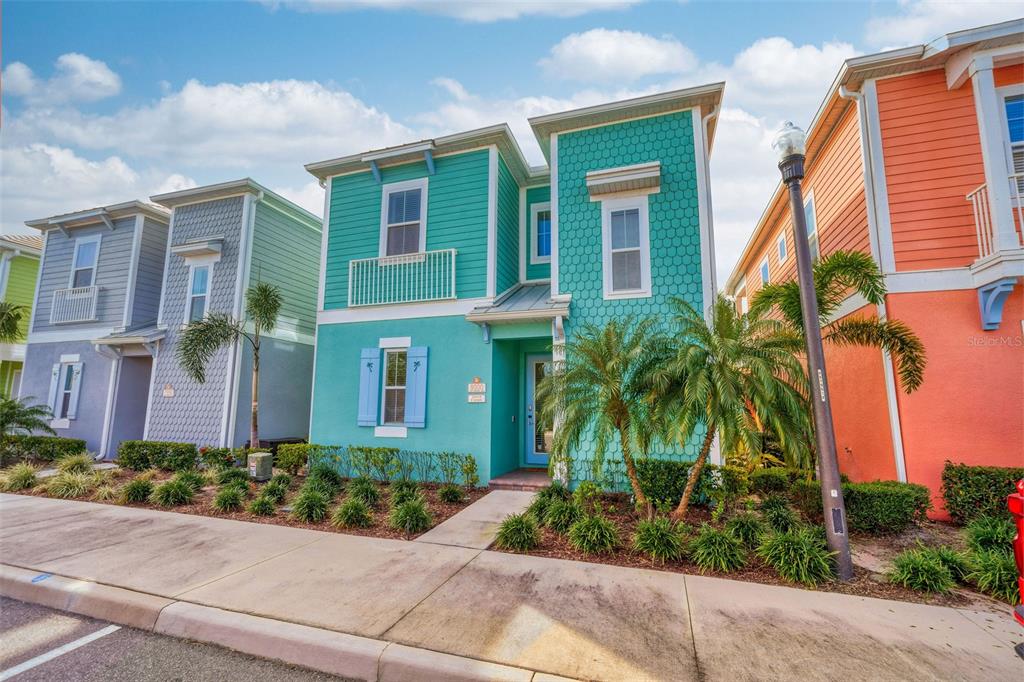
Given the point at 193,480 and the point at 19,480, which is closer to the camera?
the point at 193,480

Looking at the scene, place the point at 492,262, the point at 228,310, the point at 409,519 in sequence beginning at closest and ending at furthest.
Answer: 1. the point at 409,519
2. the point at 492,262
3. the point at 228,310

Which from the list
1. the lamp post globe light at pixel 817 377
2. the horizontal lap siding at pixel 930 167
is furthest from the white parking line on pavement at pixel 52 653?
the horizontal lap siding at pixel 930 167

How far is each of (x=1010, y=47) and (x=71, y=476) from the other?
16.8 metres

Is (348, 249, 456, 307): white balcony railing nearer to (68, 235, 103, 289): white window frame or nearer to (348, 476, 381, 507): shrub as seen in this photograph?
(348, 476, 381, 507): shrub

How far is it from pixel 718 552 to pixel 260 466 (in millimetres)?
8277

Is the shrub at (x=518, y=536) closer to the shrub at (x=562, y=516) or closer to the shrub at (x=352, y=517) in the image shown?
the shrub at (x=562, y=516)

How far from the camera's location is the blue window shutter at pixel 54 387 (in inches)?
513

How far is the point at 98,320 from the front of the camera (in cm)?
1291

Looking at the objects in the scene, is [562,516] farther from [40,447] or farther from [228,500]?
[40,447]

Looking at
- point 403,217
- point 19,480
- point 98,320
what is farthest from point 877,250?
point 98,320

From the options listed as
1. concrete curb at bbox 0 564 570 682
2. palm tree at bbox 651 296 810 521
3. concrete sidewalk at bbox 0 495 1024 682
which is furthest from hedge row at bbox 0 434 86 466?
palm tree at bbox 651 296 810 521

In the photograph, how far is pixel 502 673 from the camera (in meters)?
2.84

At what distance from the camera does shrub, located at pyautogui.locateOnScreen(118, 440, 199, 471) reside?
32.9ft

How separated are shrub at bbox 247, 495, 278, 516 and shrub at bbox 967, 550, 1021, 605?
327 inches
